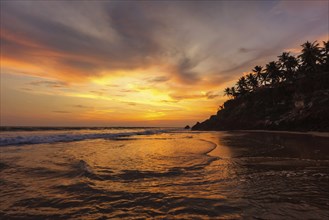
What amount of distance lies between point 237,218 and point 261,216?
0.47 meters

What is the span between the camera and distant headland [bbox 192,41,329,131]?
44.1 m

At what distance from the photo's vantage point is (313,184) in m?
6.72

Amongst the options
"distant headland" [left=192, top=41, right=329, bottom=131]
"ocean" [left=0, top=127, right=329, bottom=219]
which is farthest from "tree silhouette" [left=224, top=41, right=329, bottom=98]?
"ocean" [left=0, top=127, right=329, bottom=219]

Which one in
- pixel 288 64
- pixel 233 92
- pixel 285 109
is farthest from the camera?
pixel 233 92

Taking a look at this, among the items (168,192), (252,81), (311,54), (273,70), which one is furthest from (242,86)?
(168,192)

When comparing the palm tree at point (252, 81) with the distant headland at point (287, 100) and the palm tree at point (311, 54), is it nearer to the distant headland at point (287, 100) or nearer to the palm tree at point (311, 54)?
the distant headland at point (287, 100)

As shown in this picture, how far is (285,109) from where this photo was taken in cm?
5506

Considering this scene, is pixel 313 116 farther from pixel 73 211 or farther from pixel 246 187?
pixel 73 211

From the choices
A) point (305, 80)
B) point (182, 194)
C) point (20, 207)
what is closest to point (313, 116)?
point (305, 80)

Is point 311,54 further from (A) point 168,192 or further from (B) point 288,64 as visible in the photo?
(A) point 168,192

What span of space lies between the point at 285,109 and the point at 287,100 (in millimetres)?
2883

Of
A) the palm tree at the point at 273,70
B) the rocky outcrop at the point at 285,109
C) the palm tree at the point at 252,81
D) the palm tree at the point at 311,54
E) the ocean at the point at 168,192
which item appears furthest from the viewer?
the palm tree at the point at 252,81

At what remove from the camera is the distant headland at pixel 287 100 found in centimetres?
4406

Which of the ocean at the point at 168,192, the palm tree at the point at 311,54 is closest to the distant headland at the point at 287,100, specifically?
the palm tree at the point at 311,54
